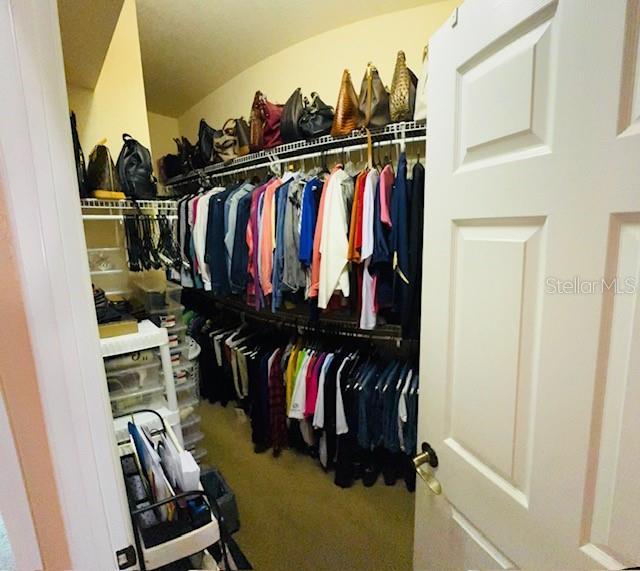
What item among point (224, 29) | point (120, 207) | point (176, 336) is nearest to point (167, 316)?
point (176, 336)

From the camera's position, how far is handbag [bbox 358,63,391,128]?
161cm

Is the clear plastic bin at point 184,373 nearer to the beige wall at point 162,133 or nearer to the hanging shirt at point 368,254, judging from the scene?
the hanging shirt at point 368,254

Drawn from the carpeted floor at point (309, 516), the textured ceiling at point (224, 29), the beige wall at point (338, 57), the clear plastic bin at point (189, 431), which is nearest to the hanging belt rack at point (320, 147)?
the beige wall at point (338, 57)

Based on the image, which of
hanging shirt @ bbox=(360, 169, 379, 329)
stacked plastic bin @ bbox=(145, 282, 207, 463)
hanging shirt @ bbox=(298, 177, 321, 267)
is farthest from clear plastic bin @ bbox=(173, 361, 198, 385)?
hanging shirt @ bbox=(360, 169, 379, 329)

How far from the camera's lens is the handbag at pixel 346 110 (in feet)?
5.57

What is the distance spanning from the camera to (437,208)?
0.76 m

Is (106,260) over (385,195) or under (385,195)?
under

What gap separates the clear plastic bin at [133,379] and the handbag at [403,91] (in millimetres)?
1666

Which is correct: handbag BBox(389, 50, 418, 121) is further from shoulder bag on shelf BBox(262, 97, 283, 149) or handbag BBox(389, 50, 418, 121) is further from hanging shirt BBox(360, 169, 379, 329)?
shoulder bag on shelf BBox(262, 97, 283, 149)

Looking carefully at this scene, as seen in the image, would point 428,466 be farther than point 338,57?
No

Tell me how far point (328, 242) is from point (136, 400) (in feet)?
3.64

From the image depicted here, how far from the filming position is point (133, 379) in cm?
132

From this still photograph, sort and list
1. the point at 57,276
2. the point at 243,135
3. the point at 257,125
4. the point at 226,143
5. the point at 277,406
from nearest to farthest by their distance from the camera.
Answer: the point at 57,276 < the point at 277,406 < the point at 257,125 < the point at 243,135 < the point at 226,143

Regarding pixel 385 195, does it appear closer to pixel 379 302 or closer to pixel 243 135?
pixel 379 302
